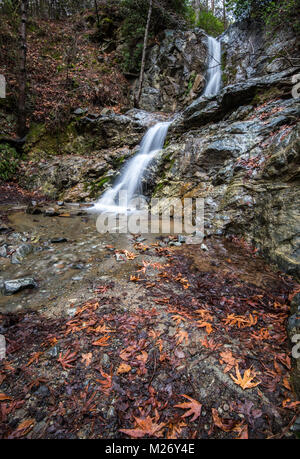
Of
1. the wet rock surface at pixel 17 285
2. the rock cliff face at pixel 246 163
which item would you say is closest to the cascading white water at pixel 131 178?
the rock cliff face at pixel 246 163

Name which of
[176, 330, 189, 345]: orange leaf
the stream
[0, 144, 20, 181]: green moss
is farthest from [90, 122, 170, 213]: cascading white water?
[176, 330, 189, 345]: orange leaf

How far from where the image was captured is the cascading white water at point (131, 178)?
7.94 meters

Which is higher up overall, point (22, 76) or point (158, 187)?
point (22, 76)

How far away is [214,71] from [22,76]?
1161cm

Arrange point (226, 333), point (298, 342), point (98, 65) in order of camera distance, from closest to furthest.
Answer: point (298, 342), point (226, 333), point (98, 65)

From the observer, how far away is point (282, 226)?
11.8ft

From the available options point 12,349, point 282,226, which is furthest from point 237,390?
point 282,226

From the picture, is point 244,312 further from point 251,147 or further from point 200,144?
point 200,144

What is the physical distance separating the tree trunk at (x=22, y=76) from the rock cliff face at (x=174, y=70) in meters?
7.45

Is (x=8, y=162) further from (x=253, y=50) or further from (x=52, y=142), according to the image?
(x=253, y=50)

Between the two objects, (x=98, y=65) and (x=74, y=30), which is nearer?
(x=98, y=65)

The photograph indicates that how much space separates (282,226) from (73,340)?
12.8 ft

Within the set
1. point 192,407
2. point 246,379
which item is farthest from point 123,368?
point 246,379

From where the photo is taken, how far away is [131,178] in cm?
837
